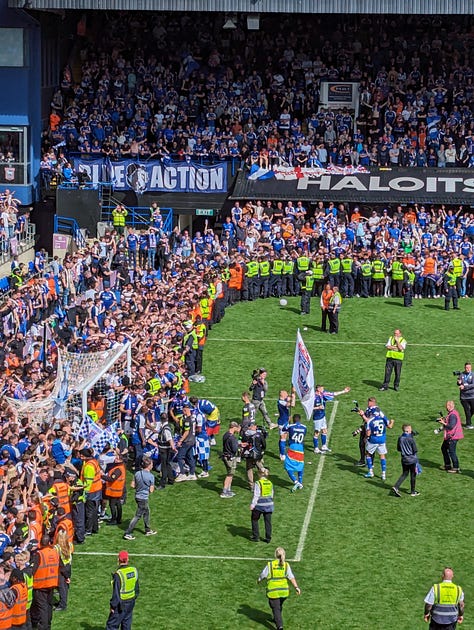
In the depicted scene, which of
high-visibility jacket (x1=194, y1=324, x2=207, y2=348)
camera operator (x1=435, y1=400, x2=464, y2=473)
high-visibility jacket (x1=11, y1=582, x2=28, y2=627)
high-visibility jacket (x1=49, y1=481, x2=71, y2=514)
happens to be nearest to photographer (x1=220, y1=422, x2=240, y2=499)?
camera operator (x1=435, y1=400, x2=464, y2=473)

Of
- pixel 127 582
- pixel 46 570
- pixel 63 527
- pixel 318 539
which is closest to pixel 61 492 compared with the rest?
pixel 63 527

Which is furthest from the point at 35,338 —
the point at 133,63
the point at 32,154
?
the point at 133,63

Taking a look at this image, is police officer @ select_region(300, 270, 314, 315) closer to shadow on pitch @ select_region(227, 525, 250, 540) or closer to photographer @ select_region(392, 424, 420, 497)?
photographer @ select_region(392, 424, 420, 497)

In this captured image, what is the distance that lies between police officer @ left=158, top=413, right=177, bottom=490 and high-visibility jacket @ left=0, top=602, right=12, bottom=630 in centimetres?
725

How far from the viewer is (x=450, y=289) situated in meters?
38.0

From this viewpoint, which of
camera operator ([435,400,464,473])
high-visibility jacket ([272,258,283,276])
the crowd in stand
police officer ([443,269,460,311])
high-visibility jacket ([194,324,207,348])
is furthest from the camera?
the crowd in stand

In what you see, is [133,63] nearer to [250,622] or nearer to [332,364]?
[332,364]

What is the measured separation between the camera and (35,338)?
101ft

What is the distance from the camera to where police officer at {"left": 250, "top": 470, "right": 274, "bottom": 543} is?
21.7 metres

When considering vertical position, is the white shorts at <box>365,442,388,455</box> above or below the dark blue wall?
below

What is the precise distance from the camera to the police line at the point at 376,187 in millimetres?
43156

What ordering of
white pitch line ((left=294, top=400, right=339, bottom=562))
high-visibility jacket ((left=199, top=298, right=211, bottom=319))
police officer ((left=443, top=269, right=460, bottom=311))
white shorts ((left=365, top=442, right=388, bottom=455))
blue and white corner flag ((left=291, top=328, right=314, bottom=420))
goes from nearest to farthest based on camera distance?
white pitch line ((left=294, top=400, right=339, bottom=562)) → white shorts ((left=365, top=442, right=388, bottom=455)) → blue and white corner flag ((left=291, top=328, right=314, bottom=420)) → high-visibility jacket ((left=199, top=298, right=211, bottom=319)) → police officer ((left=443, top=269, right=460, bottom=311))

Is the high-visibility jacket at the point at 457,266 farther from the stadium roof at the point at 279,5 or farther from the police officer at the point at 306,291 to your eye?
the stadium roof at the point at 279,5

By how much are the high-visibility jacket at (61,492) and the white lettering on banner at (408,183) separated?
24507 millimetres
